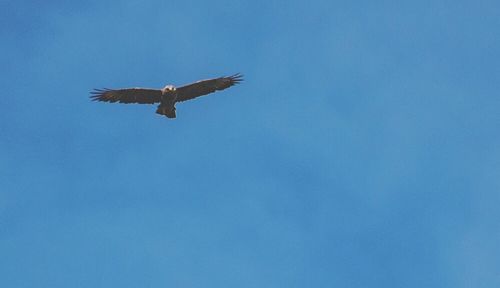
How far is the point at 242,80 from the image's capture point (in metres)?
25.2

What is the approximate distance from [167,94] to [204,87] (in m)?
1.92

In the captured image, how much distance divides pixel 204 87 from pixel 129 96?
11.6 ft

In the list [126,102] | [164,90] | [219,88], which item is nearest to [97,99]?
[126,102]

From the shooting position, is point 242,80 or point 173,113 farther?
point 242,80

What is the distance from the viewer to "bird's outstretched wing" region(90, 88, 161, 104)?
24.3m

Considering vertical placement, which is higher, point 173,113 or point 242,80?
point 242,80

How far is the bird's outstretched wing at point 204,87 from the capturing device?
24297mm

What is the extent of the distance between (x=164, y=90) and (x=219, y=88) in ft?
8.63

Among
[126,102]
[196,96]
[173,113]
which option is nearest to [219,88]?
[196,96]

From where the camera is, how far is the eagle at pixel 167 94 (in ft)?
77.8

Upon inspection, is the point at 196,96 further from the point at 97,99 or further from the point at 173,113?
the point at 97,99

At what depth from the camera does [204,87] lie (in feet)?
81.1

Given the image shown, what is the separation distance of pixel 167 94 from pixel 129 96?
2.23 m

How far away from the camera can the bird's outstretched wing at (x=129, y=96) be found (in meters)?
24.3
